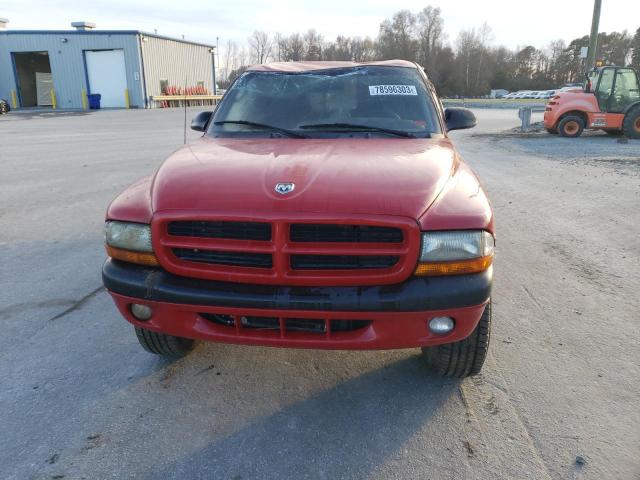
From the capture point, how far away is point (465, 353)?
2.59 metres

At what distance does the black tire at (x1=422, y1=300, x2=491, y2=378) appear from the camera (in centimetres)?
255

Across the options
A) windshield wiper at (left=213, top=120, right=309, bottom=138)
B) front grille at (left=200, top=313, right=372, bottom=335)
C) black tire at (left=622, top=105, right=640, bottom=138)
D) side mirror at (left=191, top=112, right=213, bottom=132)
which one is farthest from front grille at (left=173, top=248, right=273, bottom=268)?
black tire at (left=622, top=105, right=640, bottom=138)

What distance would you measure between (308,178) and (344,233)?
1.22 feet

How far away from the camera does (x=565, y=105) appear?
1597cm

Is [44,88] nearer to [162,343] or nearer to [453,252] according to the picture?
[162,343]

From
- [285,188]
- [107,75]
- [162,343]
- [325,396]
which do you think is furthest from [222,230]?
[107,75]

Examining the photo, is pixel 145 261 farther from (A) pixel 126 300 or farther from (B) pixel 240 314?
(B) pixel 240 314

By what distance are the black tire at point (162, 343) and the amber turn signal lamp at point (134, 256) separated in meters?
0.52

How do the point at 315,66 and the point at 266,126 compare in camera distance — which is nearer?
the point at 266,126

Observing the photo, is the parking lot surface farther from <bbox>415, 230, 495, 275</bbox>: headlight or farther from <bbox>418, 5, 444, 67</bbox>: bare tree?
<bbox>418, 5, 444, 67</bbox>: bare tree

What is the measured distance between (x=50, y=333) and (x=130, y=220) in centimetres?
144

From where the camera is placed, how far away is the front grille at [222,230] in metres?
2.28

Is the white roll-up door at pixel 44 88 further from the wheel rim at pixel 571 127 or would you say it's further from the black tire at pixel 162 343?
the black tire at pixel 162 343

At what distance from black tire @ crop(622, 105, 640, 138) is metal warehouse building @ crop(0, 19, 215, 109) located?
29.2 m
